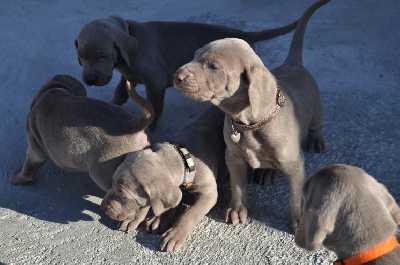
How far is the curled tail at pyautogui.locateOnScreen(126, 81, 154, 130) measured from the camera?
3750 millimetres

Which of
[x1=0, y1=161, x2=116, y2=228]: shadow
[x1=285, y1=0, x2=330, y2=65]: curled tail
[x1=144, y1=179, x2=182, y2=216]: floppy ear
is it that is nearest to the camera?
[x1=144, y1=179, x2=182, y2=216]: floppy ear

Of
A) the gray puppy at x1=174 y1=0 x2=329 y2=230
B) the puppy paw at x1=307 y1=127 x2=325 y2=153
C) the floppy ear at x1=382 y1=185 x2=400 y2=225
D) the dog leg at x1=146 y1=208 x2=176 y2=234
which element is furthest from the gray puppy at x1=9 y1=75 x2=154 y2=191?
the floppy ear at x1=382 y1=185 x2=400 y2=225

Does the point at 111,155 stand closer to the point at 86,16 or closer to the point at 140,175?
the point at 140,175

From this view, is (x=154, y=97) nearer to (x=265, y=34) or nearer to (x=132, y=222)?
(x=265, y=34)

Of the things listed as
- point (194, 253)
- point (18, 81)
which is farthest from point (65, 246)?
point (18, 81)

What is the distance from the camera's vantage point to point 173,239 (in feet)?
12.4

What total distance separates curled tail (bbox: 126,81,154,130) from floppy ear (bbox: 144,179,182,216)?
0.50 m

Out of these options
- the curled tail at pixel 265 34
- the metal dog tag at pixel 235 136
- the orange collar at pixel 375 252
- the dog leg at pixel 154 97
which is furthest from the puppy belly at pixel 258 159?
the curled tail at pixel 265 34

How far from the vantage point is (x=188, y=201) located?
4277mm

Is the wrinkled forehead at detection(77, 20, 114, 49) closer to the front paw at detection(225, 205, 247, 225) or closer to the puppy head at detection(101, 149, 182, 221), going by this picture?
the puppy head at detection(101, 149, 182, 221)

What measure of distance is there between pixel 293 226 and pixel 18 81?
3357mm

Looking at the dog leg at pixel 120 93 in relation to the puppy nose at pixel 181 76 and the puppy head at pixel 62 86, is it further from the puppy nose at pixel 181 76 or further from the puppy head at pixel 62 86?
the puppy nose at pixel 181 76

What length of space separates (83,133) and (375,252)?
225cm

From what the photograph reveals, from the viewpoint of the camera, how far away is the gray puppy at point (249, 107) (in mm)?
3469
